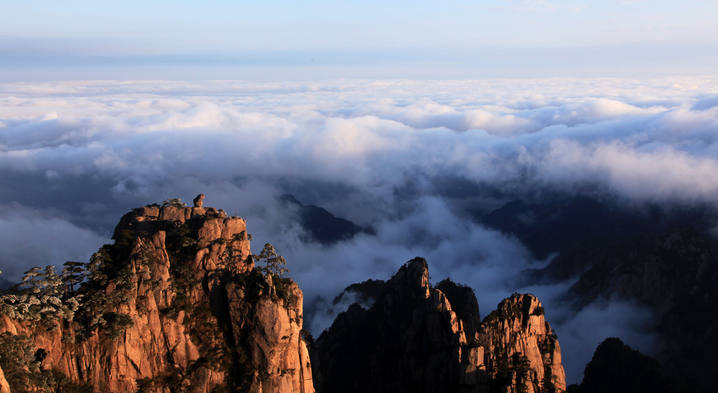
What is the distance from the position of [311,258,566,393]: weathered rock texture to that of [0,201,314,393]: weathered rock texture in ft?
75.1

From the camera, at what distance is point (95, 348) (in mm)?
59250

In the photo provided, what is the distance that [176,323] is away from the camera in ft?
210

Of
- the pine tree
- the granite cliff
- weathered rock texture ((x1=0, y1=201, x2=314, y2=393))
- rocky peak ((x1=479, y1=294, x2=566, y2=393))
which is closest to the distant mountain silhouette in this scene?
rocky peak ((x1=479, y1=294, x2=566, y2=393))

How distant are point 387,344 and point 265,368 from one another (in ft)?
128

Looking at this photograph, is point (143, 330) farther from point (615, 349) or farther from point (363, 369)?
point (615, 349)

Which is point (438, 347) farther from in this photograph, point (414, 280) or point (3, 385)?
point (3, 385)

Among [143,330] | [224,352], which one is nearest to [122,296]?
[143,330]

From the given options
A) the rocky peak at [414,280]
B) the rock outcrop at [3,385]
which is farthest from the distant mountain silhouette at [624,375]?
the rock outcrop at [3,385]

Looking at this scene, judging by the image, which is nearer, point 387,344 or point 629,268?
point 387,344

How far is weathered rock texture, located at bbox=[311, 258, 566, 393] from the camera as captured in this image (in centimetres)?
8531

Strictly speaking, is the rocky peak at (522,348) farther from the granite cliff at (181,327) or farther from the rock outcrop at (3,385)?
the rock outcrop at (3,385)

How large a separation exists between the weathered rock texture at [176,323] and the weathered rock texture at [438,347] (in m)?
22.9

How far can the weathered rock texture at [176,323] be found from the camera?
193 ft

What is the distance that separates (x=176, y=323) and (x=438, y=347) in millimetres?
41004
